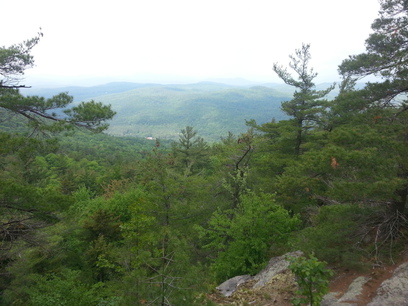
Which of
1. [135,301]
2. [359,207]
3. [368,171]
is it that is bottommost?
[135,301]

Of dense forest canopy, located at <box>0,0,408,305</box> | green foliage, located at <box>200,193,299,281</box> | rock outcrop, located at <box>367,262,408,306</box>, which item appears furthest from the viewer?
green foliage, located at <box>200,193,299,281</box>

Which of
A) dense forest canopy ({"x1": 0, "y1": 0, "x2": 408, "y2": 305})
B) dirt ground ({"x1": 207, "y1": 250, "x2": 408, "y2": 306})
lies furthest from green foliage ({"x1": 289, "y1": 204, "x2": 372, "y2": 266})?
dirt ground ({"x1": 207, "y1": 250, "x2": 408, "y2": 306})

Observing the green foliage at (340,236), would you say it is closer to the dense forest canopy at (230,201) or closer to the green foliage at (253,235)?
the dense forest canopy at (230,201)

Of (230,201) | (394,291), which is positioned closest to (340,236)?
(394,291)

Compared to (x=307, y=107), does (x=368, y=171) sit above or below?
below

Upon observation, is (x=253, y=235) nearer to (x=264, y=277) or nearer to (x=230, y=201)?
(x=264, y=277)

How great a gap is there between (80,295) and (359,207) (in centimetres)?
929

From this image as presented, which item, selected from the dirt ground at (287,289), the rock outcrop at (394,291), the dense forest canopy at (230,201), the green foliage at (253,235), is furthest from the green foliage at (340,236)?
the green foliage at (253,235)

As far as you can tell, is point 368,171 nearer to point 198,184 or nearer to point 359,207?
point 359,207

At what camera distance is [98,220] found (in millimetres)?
13664

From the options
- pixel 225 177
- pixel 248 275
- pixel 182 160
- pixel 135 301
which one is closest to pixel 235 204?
pixel 225 177

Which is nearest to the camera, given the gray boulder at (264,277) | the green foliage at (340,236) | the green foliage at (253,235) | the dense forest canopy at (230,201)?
the dense forest canopy at (230,201)

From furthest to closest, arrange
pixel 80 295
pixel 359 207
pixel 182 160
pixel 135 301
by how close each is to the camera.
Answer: pixel 182 160, pixel 80 295, pixel 359 207, pixel 135 301

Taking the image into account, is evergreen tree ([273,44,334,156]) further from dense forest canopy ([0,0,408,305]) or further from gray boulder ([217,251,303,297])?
gray boulder ([217,251,303,297])
